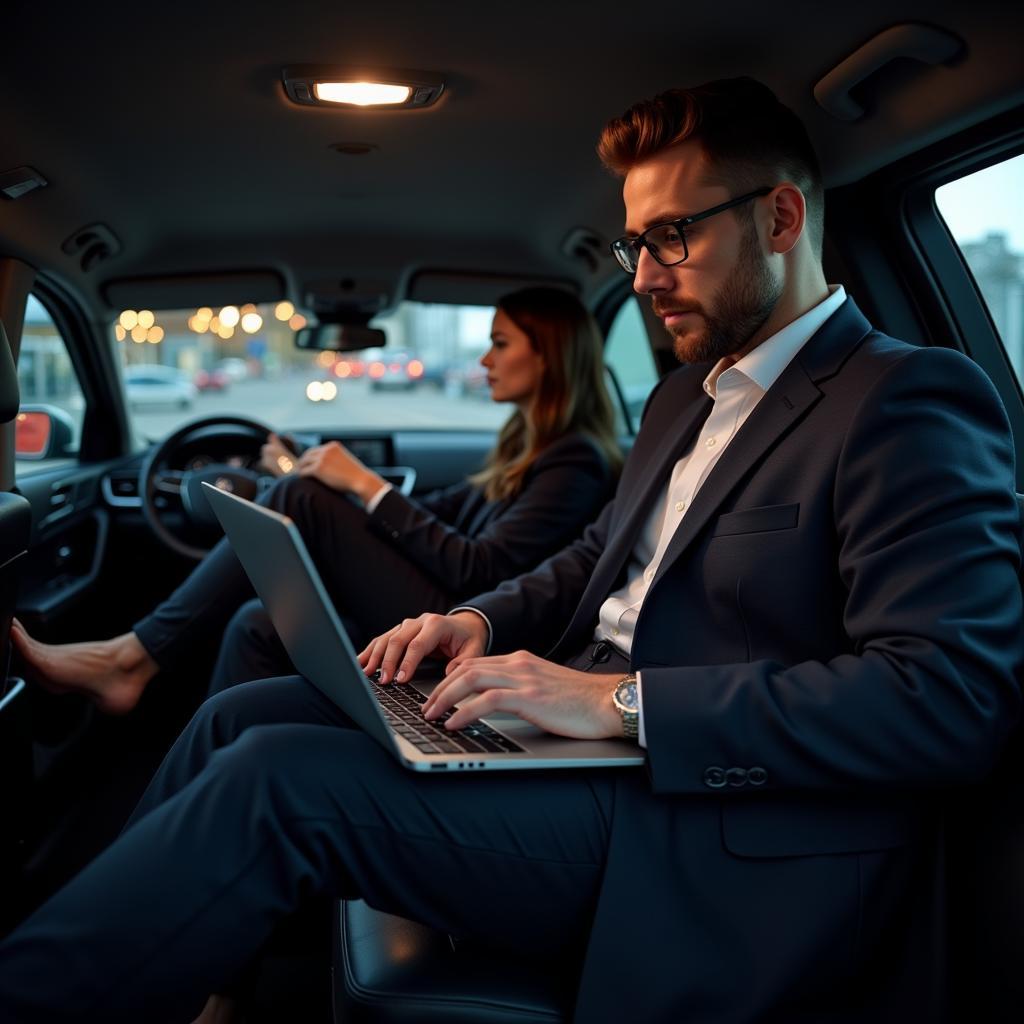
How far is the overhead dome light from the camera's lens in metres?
2.40

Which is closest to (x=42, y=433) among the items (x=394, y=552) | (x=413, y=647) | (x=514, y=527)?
(x=394, y=552)

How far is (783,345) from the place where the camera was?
182cm

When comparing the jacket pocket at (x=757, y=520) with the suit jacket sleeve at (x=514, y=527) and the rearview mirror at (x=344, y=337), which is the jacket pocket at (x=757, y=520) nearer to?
the suit jacket sleeve at (x=514, y=527)

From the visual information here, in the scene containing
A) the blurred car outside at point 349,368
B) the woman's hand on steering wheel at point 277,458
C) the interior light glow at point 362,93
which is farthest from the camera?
the blurred car outside at point 349,368

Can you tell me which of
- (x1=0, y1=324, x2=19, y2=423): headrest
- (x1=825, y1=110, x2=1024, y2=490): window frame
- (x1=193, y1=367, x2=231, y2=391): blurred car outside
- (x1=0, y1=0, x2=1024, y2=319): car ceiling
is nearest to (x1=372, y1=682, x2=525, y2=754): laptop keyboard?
(x1=0, y1=324, x2=19, y2=423): headrest

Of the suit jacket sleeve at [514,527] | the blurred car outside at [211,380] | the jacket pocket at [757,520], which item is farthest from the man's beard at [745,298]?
the blurred car outside at [211,380]

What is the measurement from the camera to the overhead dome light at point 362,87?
7.87 ft

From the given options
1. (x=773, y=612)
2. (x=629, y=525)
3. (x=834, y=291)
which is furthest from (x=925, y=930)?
(x=834, y=291)

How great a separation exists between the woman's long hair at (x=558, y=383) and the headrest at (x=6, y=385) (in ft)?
4.61

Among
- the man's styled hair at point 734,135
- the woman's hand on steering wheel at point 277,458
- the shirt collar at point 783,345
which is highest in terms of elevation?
the man's styled hair at point 734,135

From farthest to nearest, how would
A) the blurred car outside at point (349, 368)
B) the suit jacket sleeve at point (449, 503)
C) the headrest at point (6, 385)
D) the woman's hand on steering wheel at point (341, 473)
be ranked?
the blurred car outside at point (349, 368) < the suit jacket sleeve at point (449, 503) < the woman's hand on steering wheel at point (341, 473) < the headrest at point (6, 385)

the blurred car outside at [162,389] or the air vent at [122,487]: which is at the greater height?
the blurred car outside at [162,389]

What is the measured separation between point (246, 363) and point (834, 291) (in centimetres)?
327

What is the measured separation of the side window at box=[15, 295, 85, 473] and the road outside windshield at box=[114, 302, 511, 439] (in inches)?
11.3
